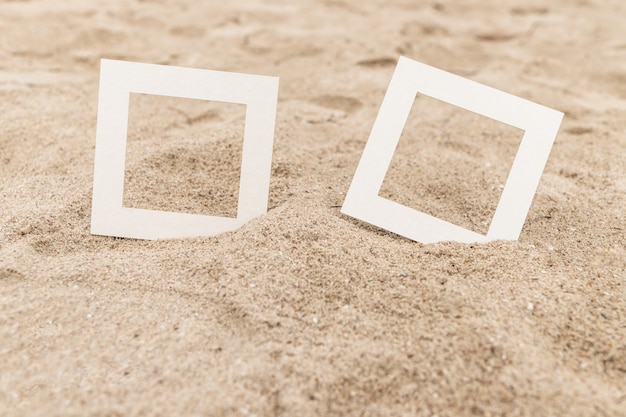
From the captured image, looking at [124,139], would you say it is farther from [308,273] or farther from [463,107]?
[463,107]

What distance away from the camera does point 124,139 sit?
1281 mm

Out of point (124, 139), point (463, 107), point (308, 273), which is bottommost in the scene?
point (308, 273)

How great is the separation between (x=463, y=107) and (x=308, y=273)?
1.68 ft

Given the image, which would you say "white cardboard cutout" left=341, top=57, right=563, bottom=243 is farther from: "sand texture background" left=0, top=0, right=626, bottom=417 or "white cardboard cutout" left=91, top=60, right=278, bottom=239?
"white cardboard cutout" left=91, top=60, right=278, bottom=239

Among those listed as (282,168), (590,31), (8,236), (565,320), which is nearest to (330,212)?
(282,168)

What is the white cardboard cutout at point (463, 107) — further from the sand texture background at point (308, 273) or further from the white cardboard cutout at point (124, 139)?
the white cardboard cutout at point (124, 139)

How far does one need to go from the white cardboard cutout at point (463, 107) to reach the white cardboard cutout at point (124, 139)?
22 centimetres

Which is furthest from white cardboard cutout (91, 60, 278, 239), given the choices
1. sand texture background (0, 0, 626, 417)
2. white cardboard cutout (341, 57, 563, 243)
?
white cardboard cutout (341, 57, 563, 243)

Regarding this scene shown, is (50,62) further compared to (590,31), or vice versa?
(590,31)

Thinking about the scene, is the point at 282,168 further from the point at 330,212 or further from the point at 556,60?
the point at 556,60

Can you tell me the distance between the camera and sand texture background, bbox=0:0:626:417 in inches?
35.7

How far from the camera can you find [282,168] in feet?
4.99

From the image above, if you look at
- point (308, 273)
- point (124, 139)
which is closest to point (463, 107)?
point (308, 273)

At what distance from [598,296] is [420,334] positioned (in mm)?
391
